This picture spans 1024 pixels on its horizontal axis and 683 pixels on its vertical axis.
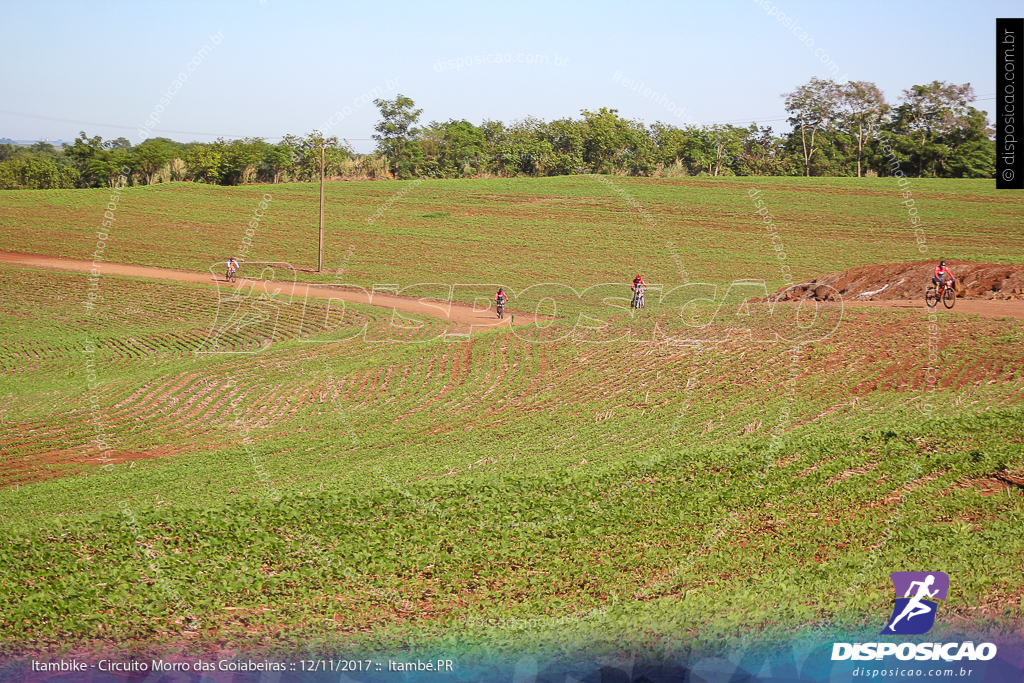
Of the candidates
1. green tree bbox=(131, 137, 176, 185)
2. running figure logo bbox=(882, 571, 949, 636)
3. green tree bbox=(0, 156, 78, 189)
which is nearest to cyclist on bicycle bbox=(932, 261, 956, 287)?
running figure logo bbox=(882, 571, 949, 636)

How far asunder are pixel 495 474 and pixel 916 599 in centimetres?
677

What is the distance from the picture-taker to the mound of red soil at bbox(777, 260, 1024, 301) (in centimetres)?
3005

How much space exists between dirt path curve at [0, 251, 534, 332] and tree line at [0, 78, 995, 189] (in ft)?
42.0

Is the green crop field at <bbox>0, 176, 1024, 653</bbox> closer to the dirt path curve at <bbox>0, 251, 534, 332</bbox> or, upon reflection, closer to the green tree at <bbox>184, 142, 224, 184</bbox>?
the dirt path curve at <bbox>0, 251, 534, 332</bbox>

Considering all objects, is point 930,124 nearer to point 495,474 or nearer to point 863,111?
point 863,111

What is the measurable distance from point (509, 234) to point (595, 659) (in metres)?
47.6

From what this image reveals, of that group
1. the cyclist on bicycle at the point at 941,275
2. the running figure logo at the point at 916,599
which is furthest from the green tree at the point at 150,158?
the running figure logo at the point at 916,599

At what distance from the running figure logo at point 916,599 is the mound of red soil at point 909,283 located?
78.8 ft

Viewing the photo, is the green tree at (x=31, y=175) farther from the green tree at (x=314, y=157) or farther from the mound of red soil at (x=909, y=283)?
the mound of red soil at (x=909, y=283)

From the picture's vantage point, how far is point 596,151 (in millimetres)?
49312

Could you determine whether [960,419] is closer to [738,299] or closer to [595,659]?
[595,659]

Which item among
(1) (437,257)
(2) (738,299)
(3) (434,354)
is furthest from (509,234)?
(3) (434,354)

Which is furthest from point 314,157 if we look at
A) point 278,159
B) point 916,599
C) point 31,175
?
point 916,599

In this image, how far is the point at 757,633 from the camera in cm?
860
